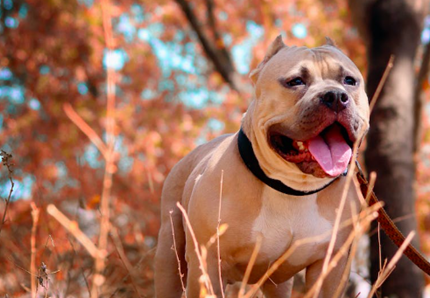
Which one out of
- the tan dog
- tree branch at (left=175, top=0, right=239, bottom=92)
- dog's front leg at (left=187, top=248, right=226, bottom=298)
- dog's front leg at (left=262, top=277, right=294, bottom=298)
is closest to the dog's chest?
the tan dog

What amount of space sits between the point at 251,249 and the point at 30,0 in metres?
9.86

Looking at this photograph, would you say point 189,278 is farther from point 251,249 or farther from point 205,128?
point 205,128

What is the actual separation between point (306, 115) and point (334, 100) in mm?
143

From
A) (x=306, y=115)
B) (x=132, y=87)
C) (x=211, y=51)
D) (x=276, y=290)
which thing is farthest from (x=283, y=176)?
(x=132, y=87)

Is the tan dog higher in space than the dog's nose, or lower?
lower

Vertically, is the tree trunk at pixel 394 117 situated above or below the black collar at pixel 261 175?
below

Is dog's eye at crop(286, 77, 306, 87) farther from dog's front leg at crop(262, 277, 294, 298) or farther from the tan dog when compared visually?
dog's front leg at crop(262, 277, 294, 298)

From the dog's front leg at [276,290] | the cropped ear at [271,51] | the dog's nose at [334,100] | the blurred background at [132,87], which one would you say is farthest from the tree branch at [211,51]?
the dog's nose at [334,100]

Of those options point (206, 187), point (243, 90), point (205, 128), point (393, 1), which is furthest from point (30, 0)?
point (206, 187)

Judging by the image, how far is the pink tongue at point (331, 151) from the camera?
2818mm

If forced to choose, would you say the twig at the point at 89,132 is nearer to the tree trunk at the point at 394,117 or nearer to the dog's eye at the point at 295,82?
the dog's eye at the point at 295,82

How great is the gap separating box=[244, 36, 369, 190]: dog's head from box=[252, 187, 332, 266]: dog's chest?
0.10 m

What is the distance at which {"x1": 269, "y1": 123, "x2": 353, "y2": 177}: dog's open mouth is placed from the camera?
283 centimetres

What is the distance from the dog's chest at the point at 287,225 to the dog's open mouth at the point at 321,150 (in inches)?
9.3
